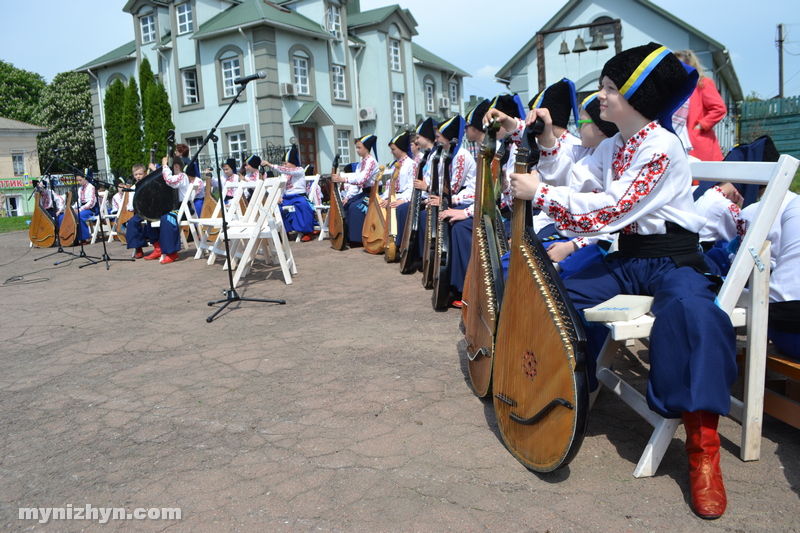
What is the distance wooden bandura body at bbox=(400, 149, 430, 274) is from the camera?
664 cm

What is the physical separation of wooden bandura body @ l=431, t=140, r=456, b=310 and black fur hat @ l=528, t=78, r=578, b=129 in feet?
4.47

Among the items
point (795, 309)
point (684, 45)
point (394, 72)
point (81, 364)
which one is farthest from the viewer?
point (394, 72)

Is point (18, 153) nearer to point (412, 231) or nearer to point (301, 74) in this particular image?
point (301, 74)

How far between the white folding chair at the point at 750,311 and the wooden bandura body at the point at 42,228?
13.0m

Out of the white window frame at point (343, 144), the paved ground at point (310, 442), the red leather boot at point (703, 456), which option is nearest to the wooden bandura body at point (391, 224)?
the paved ground at point (310, 442)

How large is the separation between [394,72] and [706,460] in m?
28.3

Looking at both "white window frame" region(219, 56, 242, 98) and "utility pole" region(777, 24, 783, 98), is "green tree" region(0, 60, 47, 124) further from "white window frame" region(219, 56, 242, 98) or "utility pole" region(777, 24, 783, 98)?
"utility pole" region(777, 24, 783, 98)

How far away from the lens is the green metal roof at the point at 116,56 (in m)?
26.5

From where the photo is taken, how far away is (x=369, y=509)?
2289 millimetres

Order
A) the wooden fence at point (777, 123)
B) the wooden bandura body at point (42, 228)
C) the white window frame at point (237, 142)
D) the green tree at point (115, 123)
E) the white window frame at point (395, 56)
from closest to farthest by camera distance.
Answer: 1. the wooden bandura body at point (42, 228)
2. the wooden fence at point (777, 123)
3. the white window frame at point (237, 142)
4. the green tree at point (115, 123)
5. the white window frame at point (395, 56)

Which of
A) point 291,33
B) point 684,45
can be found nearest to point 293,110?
point 291,33

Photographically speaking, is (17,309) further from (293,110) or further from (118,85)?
(118,85)

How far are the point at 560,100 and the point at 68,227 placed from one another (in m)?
11.6

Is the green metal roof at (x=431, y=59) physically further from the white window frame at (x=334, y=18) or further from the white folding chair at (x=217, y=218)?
the white folding chair at (x=217, y=218)
